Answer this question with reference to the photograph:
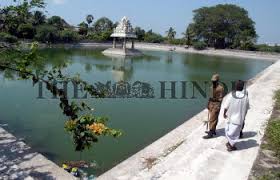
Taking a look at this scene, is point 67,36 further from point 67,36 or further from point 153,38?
point 153,38

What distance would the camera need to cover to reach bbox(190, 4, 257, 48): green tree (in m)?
60.5

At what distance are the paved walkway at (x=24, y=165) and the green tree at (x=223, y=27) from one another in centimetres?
5794

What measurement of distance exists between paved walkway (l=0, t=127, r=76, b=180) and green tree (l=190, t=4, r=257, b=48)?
57936mm

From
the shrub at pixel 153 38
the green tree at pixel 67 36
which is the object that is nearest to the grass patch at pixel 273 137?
the green tree at pixel 67 36

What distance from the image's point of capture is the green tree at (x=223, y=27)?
60.5 m

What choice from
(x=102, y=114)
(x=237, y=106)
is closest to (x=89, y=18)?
(x=102, y=114)

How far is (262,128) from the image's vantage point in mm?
6957

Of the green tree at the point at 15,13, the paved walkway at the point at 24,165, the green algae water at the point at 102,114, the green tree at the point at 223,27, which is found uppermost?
the green tree at the point at 223,27

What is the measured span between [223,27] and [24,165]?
6123cm

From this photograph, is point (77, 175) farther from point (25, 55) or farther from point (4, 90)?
point (4, 90)

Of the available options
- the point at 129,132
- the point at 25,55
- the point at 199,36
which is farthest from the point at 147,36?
the point at 25,55

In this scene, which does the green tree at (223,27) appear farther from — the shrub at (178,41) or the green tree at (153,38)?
the green tree at (153,38)

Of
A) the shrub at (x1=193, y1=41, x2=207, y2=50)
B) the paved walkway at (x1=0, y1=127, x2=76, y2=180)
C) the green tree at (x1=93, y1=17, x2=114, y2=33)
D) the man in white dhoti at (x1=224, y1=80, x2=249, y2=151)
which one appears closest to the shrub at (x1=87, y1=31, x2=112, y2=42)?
the green tree at (x1=93, y1=17, x2=114, y2=33)

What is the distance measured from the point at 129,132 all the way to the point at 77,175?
3.29 metres
